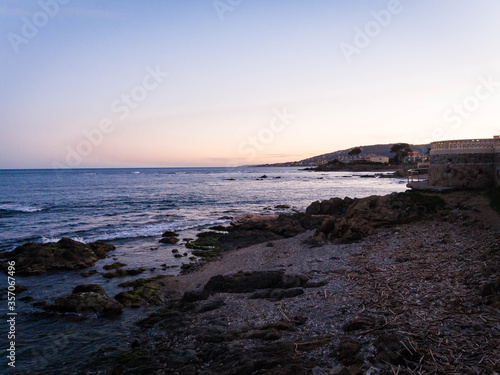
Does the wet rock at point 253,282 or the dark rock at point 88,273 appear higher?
the wet rock at point 253,282

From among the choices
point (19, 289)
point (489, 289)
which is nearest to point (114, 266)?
point (19, 289)

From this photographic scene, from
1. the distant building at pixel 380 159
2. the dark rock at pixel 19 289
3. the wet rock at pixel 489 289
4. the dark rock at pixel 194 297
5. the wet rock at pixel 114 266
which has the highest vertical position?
the distant building at pixel 380 159

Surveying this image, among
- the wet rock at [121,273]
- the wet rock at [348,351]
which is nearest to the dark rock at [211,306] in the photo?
the wet rock at [348,351]

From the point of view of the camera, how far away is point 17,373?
7.55m

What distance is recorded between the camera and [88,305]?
424 inches

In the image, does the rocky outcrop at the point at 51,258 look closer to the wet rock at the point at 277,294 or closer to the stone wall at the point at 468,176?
the wet rock at the point at 277,294

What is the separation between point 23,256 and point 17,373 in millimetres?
10872

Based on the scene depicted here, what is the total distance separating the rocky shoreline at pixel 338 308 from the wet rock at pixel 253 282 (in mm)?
41

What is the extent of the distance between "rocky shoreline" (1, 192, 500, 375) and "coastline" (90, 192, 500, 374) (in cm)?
3

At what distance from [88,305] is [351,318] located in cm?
871

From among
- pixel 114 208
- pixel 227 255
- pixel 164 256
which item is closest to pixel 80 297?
pixel 164 256

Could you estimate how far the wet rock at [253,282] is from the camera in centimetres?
1078

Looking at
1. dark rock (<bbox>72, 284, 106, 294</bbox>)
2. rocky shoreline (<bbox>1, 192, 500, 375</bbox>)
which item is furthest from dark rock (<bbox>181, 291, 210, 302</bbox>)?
dark rock (<bbox>72, 284, 106, 294</bbox>)

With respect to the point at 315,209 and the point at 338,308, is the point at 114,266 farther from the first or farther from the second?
the point at 315,209
